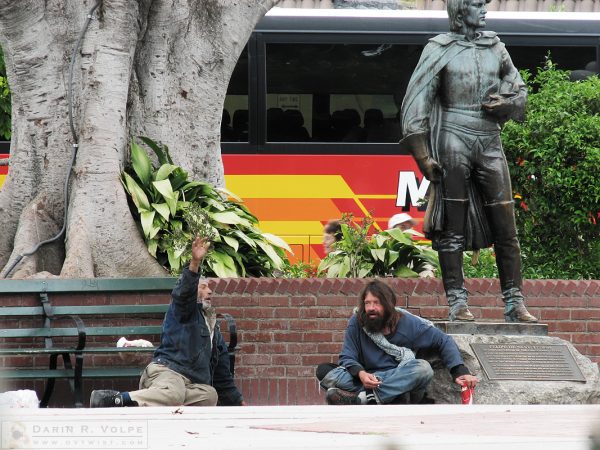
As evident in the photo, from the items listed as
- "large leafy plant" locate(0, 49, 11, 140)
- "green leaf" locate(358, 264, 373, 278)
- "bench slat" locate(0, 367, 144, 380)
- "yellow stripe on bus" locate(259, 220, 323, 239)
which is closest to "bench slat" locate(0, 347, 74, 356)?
"bench slat" locate(0, 367, 144, 380)

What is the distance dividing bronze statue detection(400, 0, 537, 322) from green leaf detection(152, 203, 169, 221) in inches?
141

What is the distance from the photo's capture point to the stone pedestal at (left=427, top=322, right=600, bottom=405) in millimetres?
9367

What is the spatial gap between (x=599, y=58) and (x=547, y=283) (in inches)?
301

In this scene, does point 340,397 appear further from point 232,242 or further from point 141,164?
point 141,164

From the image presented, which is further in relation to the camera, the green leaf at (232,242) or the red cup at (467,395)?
the green leaf at (232,242)

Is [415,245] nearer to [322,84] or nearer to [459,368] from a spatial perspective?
[459,368]

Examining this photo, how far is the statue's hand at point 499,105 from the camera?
9.69m

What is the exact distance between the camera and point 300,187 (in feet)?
62.4

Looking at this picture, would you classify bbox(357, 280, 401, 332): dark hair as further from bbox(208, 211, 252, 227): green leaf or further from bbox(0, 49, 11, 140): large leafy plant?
bbox(0, 49, 11, 140): large leafy plant

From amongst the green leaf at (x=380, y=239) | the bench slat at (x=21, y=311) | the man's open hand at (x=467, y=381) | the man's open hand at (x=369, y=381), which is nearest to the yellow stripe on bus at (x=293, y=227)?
the green leaf at (x=380, y=239)

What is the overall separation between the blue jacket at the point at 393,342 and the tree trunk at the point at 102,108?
3.45 m

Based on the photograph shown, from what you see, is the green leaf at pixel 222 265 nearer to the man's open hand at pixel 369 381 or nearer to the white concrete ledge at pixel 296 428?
the man's open hand at pixel 369 381

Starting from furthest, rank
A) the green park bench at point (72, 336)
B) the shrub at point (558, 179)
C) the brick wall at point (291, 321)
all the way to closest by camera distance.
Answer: the shrub at point (558, 179), the brick wall at point (291, 321), the green park bench at point (72, 336)

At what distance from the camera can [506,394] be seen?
9.36m
